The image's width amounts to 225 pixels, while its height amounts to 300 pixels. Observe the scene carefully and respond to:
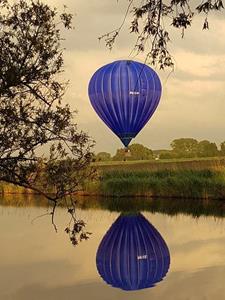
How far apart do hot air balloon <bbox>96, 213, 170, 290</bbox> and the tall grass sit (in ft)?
23.6

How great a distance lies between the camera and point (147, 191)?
90.6 ft

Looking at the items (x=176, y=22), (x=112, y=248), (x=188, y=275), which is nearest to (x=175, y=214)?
(x=112, y=248)

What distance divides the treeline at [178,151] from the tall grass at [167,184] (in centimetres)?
770

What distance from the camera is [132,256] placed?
45.6ft

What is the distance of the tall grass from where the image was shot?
25.4 m

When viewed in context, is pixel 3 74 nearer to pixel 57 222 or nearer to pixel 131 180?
pixel 57 222

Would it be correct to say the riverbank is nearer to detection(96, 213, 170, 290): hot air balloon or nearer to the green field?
the green field

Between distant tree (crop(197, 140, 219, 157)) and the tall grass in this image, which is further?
distant tree (crop(197, 140, 219, 157))

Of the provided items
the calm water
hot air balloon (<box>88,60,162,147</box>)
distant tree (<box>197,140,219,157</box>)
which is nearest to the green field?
hot air balloon (<box>88,60,162,147</box>)

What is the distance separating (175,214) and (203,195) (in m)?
4.92

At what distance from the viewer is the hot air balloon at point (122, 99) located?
2608cm

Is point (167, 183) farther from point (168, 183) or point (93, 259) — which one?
point (93, 259)

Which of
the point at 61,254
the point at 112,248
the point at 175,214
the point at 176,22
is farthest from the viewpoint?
the point at 175,214

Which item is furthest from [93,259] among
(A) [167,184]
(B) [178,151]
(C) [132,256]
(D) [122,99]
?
(B) [178,151]
